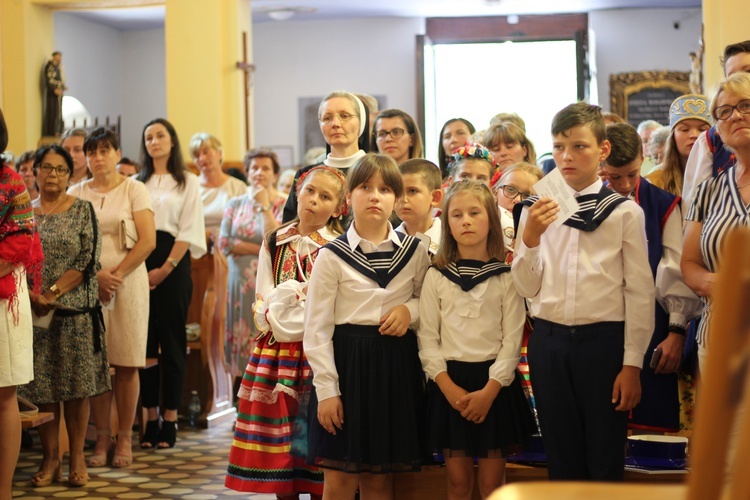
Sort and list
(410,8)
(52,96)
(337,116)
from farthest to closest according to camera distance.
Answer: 1. (410,8)
2. (52,96)
3. (337,116)

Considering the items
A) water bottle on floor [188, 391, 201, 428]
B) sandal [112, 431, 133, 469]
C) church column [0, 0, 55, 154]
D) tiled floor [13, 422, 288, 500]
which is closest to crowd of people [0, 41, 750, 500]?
tiled floor [13, 422, 288, 500]

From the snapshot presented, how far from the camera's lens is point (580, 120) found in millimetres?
2641

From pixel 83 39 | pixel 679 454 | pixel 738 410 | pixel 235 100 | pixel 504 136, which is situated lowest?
A: pixel 679 454

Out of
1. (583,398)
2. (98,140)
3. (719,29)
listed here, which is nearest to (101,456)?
(98,140)

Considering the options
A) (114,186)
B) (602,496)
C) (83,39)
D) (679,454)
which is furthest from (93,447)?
(83,39)

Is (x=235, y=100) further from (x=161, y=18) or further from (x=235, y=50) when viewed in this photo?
(x=161, y=18)

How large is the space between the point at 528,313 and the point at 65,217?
2.30 m

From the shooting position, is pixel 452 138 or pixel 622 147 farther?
pixel 452 138

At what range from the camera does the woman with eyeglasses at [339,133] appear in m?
3.63

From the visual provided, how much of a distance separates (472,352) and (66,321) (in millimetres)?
2232

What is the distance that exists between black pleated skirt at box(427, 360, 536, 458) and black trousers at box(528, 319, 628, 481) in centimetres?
18

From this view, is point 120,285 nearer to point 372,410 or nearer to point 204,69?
point 372,410

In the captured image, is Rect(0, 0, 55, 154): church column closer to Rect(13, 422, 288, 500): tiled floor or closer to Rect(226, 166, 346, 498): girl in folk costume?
Rect(13, 422, 288, 500): tiled floor

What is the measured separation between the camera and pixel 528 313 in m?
3.06
